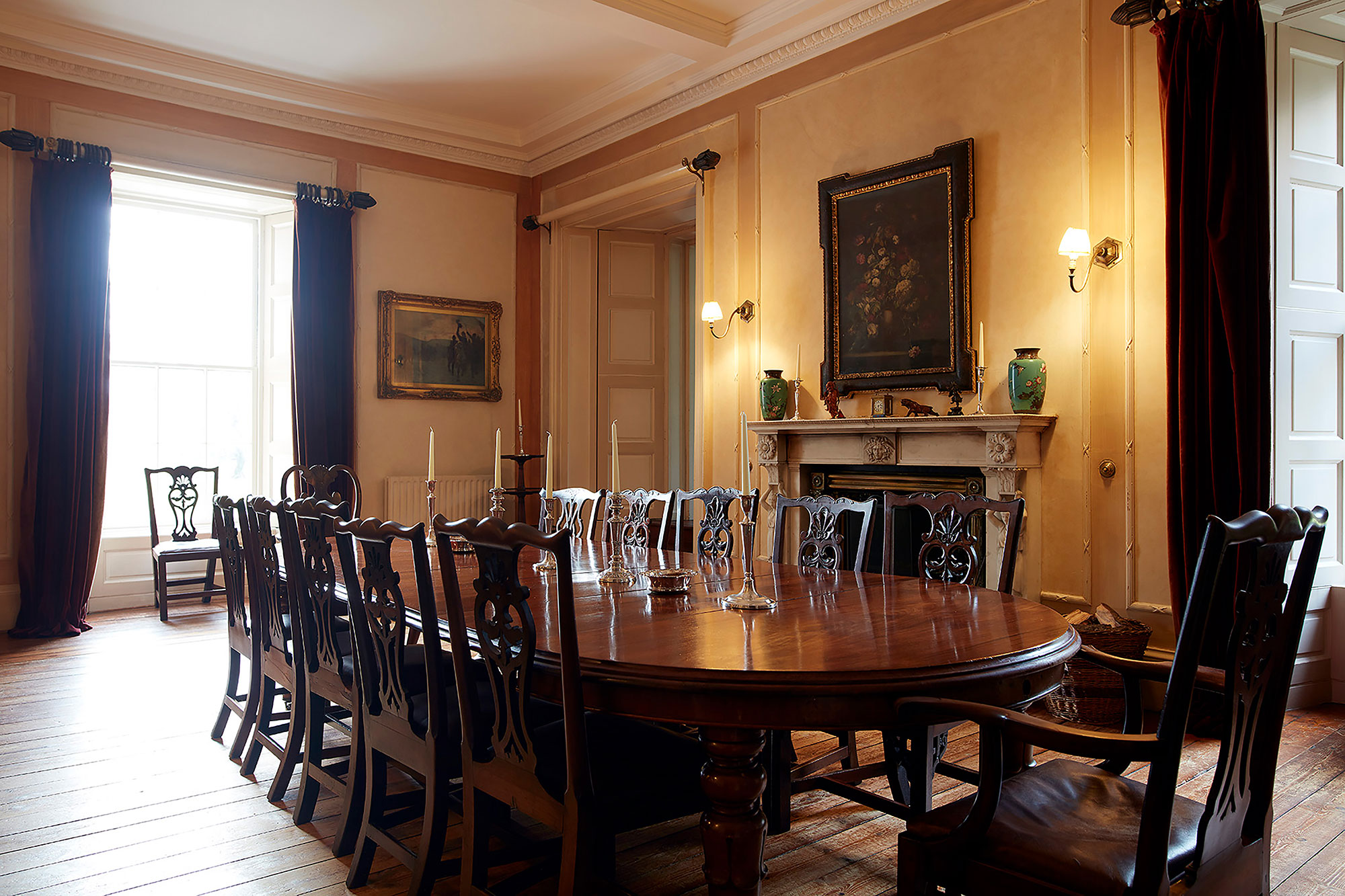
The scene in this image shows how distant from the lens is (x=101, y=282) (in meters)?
5.58

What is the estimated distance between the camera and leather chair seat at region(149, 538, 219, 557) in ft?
19.1

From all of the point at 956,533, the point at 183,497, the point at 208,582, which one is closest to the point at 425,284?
the point at 183,497

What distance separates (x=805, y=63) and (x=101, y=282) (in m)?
4.52

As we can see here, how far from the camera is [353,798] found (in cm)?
250

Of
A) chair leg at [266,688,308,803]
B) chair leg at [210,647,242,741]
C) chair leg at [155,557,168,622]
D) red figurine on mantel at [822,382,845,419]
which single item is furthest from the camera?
chair leg at [155,557,168,622]

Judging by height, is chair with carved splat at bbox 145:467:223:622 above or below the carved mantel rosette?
below

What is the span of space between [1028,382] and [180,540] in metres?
5.58

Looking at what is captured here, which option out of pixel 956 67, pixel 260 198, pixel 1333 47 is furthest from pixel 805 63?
pixel 260 198

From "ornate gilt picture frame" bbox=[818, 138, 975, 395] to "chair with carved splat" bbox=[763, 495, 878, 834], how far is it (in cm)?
137

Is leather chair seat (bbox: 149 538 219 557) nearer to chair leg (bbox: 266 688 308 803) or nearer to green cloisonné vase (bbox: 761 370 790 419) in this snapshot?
chair leg (bbox: 266 688 308 803)

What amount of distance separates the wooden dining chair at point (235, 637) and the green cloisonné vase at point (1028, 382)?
10.6 feet

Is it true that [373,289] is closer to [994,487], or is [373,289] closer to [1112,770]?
[994,487]

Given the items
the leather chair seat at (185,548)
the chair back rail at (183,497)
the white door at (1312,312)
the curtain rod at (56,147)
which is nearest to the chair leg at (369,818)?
the white door at (1312,312)

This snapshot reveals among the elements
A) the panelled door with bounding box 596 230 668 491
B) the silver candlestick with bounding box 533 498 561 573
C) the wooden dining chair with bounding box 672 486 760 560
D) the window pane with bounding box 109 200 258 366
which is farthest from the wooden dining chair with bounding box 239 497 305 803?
the window pane with bounding box 109 200 258 366
